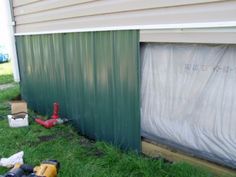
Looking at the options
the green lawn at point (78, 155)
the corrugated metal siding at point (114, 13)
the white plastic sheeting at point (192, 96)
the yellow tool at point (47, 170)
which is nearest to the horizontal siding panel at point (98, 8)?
the corrugated metal siding at point (114, 13)

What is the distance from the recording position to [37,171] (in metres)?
3.47

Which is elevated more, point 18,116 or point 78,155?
point 18,116

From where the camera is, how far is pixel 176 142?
3.68m

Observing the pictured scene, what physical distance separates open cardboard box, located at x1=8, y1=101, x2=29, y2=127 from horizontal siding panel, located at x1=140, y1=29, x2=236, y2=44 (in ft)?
9.50

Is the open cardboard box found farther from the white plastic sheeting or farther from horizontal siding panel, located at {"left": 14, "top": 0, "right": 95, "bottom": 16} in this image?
the white plastic sheeting

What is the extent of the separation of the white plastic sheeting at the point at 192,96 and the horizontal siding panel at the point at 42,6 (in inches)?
60.6

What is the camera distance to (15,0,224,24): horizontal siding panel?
3377mm

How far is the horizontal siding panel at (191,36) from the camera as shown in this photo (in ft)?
9.21

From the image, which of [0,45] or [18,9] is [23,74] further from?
[0,45]

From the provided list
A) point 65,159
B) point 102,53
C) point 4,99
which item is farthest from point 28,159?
point 4,99

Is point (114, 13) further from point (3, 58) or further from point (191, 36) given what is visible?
point (3, 58)

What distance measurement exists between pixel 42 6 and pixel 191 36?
3.25m

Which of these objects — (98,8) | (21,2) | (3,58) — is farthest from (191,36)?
(3,58)

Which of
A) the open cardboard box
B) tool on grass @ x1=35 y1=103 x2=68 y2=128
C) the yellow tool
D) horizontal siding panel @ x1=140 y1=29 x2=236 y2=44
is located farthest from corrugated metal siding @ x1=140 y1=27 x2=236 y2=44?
the open cardboard box
